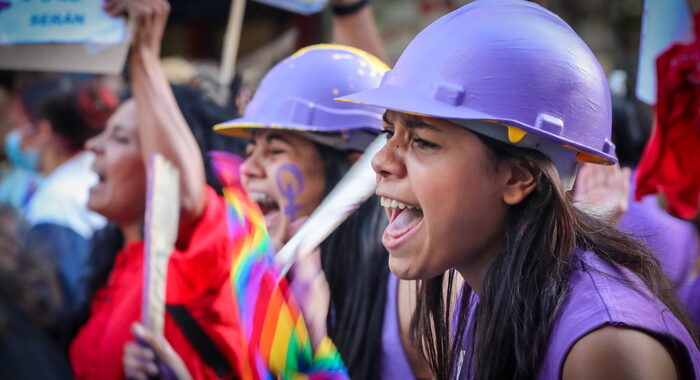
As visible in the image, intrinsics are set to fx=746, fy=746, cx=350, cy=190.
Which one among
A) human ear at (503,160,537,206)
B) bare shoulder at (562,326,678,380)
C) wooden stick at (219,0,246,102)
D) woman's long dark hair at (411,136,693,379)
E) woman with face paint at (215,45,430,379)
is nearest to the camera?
bare shoulder at (562,326,678,380)

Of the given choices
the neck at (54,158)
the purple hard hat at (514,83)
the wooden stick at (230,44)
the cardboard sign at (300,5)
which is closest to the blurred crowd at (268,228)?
the purple hard hat at (514,83)

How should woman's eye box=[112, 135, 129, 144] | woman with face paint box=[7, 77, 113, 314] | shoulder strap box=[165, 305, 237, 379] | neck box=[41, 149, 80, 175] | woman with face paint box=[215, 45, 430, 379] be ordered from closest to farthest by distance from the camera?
shoulder strap box=[165, 305, 237, 379], woman with face paint box=[215, 45, 430, 379], woman's eye box=[112, 135, 129, 144], woman with face paint box=[7, 77, 113, 314], neck box=[41, 149, 80, 175]

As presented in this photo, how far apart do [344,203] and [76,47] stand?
1.28 m

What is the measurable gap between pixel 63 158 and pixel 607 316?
4.13 meters

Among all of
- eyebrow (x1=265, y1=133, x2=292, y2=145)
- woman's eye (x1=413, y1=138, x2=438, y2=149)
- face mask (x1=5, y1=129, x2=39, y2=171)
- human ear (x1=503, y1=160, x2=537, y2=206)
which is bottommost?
face mask (x1=5, y1=129, x2=39, y2=171)

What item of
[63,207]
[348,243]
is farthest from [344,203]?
[63,207]

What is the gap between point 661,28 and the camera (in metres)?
2.87

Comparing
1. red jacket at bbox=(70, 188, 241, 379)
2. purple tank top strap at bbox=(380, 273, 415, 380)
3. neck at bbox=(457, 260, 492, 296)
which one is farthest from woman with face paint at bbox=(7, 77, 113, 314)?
neck at bbox=(457, 260, 492, 296)

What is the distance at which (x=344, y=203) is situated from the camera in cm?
254

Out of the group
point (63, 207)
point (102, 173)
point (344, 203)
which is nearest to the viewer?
point (344, 203)

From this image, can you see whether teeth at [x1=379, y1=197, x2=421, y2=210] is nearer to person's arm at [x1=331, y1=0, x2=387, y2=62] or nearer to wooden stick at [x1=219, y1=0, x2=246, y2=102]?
person's arm at [x1=331, y1=0, x2=387, y2=62]

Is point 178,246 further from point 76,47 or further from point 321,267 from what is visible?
point 76,47

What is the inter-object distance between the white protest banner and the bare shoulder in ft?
6.92

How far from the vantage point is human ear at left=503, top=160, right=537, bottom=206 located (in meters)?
1.83
